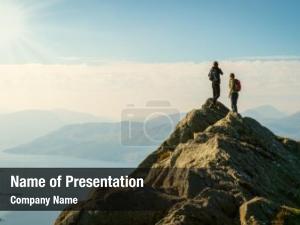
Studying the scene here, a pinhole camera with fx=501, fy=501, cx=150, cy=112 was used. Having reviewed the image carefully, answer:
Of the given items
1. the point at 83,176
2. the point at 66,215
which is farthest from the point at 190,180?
the point at 83,176

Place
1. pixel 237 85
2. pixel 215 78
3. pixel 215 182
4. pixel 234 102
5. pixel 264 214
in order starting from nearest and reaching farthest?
pixel 264 214 < pixel 215 182 < pixel 234 102 < pixel 237 85 < pixel 215 78

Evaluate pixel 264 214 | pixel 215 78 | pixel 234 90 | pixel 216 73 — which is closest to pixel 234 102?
pixel 234 90

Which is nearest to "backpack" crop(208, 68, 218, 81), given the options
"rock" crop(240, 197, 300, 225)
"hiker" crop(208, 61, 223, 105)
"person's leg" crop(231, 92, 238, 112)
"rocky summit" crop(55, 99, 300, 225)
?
"hiker" crop(208, 61, 223, 105)

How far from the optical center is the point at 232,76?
3762 cm

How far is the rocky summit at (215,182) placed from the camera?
20203mm

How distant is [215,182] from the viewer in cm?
2366

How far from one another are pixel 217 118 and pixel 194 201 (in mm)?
16739

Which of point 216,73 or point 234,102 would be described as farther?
point 216,73

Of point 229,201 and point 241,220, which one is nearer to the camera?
point 241,220

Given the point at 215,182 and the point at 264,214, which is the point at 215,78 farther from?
the point at 264,214

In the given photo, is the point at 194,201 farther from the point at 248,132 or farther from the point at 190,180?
the point at 248,132

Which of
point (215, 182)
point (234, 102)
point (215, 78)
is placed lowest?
point (215, 182)

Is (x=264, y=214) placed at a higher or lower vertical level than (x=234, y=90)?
lower

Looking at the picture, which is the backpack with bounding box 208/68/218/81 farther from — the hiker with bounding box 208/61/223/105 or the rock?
the rock
